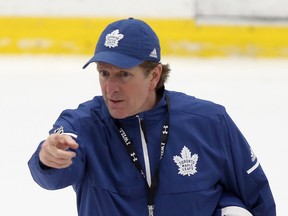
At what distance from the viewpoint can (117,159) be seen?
1812 millimetres

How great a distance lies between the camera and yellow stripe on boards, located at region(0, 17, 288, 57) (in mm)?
5277

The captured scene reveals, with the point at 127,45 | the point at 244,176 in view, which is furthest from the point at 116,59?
the point at 244,176

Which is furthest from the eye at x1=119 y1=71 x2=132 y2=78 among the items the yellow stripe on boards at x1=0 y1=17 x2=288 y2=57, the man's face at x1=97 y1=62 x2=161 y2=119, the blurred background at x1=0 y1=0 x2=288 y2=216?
the yellow stripe on boards at x1=0 y1=17 x2=288 y2=57

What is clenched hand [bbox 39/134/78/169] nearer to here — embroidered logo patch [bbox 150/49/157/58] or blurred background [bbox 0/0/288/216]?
embroidered logo patch [bbox 150/49/157/58]

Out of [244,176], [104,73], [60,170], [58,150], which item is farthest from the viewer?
[244,176]

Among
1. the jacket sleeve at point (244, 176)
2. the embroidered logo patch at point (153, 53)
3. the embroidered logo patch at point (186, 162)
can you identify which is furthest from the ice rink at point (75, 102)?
the embroidered logo patch at point (153, 53)

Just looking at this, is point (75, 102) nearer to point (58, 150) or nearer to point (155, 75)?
point (155, 75)

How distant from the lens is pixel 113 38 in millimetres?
1761

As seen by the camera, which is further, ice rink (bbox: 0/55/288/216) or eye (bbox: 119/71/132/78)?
ice rink (bbox: 0/55/288/216)

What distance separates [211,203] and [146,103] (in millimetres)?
325

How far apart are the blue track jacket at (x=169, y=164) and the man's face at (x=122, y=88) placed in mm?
46

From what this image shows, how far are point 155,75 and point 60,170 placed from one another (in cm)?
38

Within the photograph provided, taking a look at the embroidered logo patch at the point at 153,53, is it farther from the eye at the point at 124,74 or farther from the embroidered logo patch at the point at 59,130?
the embroidered logo patch at the point at 59,130

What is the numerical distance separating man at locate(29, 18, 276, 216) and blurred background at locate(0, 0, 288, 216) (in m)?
2.08
